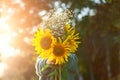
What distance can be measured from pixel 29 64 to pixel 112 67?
669 centimetres

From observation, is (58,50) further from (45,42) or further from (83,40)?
(83,40)

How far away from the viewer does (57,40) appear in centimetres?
498

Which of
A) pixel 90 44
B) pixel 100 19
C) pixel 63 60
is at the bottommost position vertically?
pixel 63 60

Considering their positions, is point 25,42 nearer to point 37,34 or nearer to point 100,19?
point 100,19

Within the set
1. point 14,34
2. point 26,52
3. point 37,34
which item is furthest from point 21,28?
point 37,34

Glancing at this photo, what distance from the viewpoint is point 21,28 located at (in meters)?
33.6

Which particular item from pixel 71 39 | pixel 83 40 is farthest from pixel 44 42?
pixel 83 40

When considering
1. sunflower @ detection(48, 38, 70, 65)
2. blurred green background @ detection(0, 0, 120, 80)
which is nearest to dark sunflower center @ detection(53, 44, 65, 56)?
sunflower @ detection(48, 38, 70, 65)

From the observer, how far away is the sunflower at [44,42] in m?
4.96

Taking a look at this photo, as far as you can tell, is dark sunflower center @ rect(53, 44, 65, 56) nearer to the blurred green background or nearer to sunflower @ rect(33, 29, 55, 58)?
sunflower @ rect(33, 29, 55, 58)

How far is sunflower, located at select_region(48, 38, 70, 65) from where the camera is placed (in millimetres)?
4938

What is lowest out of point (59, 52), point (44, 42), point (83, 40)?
point (59, 52)

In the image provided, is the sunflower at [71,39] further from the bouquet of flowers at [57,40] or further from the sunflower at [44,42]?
the sunflower at [44,42]

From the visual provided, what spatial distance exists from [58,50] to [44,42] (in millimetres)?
154
